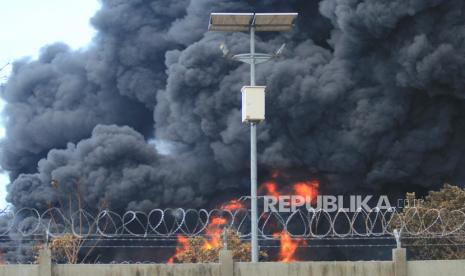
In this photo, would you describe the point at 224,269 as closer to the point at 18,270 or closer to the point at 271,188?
the point at 18,270

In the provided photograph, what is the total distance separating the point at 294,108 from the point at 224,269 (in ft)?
76.0

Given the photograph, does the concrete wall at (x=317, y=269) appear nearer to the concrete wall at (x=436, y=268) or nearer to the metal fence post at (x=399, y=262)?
the metal fence post at (x=399, y=262)

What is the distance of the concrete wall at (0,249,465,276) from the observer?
56.8 feet

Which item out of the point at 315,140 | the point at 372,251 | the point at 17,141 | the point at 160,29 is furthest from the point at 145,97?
the point at 372,251

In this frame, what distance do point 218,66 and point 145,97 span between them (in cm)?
881

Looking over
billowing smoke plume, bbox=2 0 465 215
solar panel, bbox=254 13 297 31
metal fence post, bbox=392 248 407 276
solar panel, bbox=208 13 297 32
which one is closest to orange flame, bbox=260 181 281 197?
billowing smoke plume, bbox=2 0 465 215

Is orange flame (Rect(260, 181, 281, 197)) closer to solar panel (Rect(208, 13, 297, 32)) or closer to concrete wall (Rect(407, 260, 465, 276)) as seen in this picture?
solar panel (Rect(208, 13, 297, 32))

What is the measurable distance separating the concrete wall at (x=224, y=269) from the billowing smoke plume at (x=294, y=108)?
786 inches

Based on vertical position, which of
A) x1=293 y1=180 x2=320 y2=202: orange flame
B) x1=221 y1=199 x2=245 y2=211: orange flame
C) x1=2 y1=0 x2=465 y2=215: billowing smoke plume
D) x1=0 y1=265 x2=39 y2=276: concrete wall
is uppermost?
x1=2 y1=0 x2=465 y2=215: billowing smoke plume

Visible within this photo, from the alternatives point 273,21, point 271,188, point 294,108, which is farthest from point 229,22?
point 271,188

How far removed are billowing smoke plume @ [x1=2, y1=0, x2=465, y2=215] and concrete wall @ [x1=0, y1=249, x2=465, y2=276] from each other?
1997 cm

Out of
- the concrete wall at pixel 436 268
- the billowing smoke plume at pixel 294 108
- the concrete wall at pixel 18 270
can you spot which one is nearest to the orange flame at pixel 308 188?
the billowing smoke plume at pixel 294 108

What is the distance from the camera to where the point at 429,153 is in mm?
39750

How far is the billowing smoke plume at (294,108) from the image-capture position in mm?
38000
